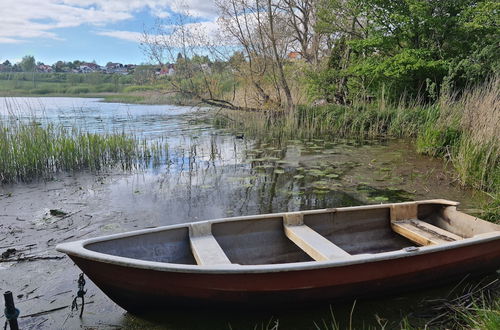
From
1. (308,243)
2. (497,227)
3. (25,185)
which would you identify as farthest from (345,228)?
(25,185)

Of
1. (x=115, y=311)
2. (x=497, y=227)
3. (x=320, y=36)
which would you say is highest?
(x=320, y=36)

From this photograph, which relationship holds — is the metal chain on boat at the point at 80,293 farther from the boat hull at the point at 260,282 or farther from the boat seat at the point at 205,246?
the boat seat at the point at 205,246

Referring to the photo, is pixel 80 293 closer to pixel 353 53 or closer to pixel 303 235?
pixel 303 235

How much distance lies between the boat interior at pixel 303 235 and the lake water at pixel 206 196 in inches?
19.9

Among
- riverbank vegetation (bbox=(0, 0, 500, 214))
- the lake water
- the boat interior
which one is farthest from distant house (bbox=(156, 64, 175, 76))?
the boat interior

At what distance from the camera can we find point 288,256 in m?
3.67

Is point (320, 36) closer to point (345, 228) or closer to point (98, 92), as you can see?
point (345, 228)

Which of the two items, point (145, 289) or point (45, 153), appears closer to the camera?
point (145, 289)

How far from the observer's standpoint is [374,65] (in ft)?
39.0

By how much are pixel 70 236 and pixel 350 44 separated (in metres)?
10.8

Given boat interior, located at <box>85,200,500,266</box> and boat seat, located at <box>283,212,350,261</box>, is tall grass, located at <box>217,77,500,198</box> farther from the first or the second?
boat seat, located at <box>283,212,350,261</box>

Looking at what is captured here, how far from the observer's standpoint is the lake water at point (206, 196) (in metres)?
2.99

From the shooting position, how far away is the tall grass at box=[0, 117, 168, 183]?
678cm

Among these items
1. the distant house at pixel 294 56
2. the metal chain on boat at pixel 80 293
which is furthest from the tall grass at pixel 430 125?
the metal chain on boat at pixel 80 293
